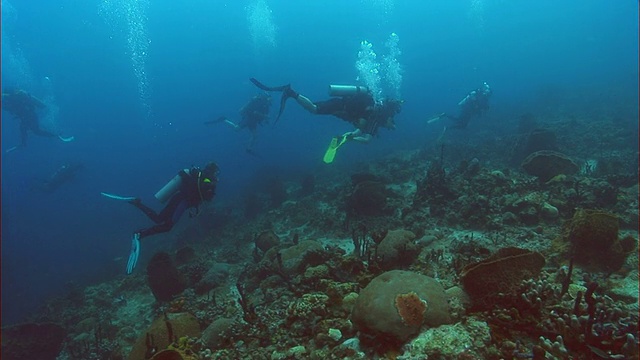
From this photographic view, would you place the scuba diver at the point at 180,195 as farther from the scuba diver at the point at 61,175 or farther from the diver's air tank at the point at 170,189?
the scuba diver at the point at 61,175

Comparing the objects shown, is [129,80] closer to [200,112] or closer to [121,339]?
[200,112]

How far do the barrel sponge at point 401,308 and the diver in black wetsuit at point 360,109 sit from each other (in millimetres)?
8204

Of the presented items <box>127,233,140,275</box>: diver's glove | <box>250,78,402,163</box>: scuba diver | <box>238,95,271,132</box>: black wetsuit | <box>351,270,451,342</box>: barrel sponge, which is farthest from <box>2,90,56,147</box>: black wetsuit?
<box>351,270,451,342</box>: barrel sponge

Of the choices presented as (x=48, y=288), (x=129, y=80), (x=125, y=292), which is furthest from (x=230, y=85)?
(x=125, y=292)

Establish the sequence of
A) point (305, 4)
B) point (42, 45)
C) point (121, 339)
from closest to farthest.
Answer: point (121, 339) → point (42, 45) → point (305, 4)

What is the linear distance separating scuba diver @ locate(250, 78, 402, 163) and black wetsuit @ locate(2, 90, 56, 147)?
16277 mm

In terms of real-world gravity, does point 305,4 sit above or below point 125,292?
above

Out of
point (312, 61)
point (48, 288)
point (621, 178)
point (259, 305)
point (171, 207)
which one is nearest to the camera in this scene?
point (259, 305)

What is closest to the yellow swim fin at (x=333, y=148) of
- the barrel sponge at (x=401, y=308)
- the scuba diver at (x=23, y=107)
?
the barrel sponge at (x=401, y=308)

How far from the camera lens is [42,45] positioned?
90250 mm

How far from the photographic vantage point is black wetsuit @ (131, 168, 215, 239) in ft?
32.8

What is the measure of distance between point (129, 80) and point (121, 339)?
5005 inches

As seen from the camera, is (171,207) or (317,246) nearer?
(317,246)

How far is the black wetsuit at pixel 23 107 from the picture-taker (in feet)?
59.4
